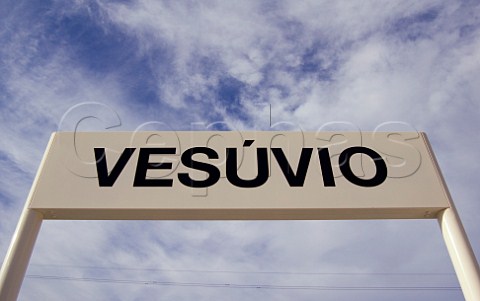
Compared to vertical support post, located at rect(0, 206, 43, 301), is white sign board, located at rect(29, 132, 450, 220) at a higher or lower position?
higher

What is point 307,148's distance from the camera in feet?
14.0

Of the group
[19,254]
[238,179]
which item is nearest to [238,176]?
[238,179]

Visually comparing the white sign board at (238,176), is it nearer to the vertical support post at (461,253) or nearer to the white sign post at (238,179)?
the white sign post at (238,179)

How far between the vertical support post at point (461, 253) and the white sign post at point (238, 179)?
0.04 feet

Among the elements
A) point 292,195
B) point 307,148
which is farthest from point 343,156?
point 292,195

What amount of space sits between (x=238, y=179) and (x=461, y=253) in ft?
6.93

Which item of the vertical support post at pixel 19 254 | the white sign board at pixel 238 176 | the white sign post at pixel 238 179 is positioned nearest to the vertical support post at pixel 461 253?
the white sign post at pixel 238 179

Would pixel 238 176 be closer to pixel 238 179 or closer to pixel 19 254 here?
pixel 238 179

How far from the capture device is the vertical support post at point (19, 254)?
3424mm

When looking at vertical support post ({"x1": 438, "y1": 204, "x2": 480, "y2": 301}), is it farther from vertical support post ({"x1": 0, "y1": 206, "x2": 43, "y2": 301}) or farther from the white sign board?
vertical support post ({"x1": 0, "y1": 206, "x2": 43, "y2": 301})

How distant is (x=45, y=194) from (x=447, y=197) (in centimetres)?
391

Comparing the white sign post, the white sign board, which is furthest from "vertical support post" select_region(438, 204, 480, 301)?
the white sign board

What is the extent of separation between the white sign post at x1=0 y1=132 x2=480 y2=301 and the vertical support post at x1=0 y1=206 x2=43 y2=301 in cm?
1

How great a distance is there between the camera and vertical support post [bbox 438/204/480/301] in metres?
3.41
